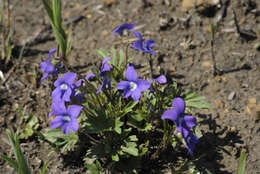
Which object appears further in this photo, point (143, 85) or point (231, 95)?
point (231, 95)

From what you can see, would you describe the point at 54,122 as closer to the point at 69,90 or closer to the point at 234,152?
the point at 69,90

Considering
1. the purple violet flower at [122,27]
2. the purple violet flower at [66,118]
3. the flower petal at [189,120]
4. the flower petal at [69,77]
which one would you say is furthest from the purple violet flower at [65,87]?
the flower petal at [189,120]

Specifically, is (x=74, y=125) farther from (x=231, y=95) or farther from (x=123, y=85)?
(x=231, y=95)

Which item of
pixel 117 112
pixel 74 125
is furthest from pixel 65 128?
pixel 117 112

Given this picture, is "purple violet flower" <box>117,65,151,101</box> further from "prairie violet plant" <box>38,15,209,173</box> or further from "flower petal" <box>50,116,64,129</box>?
"flower petal" <box>50,116,64,129</box>

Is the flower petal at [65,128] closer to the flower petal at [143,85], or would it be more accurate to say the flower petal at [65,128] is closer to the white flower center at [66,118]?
the white flower center at [66,118]

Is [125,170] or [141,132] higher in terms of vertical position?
[141,132]

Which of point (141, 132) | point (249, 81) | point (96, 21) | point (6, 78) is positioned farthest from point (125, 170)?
point (96, 21)
